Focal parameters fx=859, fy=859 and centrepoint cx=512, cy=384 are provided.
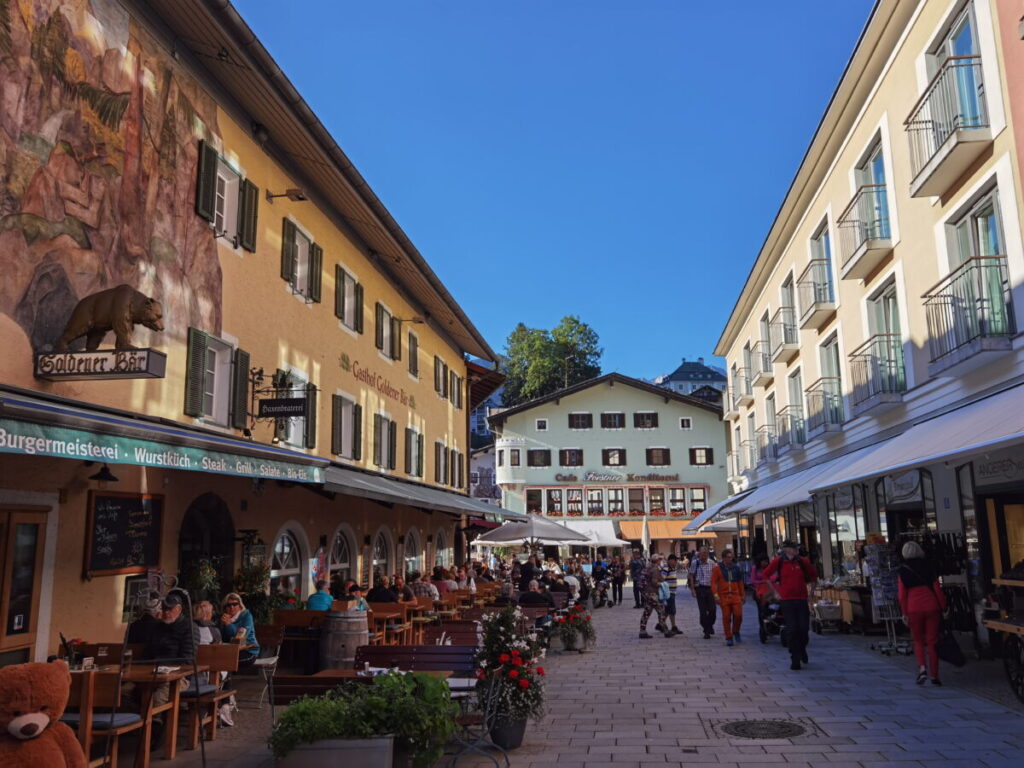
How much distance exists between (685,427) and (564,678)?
38.4 m

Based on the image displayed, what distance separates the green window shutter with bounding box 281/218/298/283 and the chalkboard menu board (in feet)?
17.5

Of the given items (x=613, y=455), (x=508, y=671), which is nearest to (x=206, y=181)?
(x=508, y=671)

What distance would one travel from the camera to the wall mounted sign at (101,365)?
799 cm

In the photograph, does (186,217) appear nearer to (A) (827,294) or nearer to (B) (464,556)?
(A) (827,294)

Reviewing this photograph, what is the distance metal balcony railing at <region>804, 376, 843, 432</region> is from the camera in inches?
762

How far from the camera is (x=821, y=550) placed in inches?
885

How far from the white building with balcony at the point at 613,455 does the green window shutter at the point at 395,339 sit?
25.8m

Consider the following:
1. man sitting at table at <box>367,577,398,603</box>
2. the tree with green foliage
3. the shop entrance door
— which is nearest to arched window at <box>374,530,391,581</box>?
man sitting at table at <box>367,577,398,603</box>

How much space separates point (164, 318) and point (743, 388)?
2573 centimetres

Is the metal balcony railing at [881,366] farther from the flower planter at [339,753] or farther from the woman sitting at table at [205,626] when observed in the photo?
the flower planter at [339,753]

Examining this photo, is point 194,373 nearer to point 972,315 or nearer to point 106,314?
point 106,314

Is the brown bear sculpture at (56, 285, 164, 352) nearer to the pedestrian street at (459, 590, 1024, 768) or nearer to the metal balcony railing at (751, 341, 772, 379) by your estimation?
the pedestrian street at (459, 590, 1024, 768)

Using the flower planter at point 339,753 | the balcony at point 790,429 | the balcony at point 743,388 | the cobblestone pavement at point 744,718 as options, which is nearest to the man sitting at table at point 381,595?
the cobblestone pavement at point 744,718

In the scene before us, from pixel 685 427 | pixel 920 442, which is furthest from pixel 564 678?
pixel 685 427
